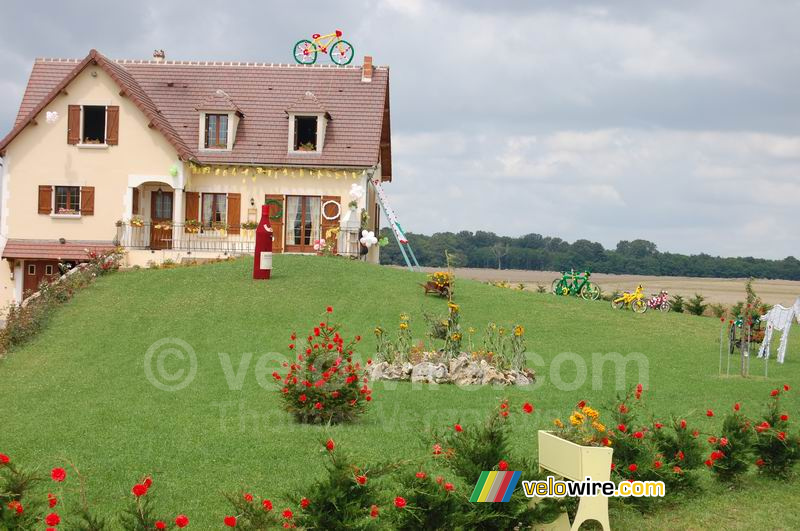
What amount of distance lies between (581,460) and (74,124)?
94.3 ft

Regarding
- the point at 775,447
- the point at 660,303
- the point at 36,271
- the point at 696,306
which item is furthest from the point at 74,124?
the point at 775,447

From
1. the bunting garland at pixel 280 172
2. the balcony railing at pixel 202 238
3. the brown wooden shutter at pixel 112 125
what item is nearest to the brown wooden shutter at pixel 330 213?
the balcony railing at pixel 202 238

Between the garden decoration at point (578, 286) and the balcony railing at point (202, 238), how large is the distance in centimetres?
792

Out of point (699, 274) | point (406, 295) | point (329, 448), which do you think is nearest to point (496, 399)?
point (329, 448)

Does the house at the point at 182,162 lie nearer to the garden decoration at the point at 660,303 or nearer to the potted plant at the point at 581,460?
the garden decoration at the point at 660,303

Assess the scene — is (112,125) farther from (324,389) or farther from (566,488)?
(566,488)

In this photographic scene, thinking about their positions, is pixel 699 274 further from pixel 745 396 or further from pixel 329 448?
pixel 329 448

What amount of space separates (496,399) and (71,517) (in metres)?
7.44

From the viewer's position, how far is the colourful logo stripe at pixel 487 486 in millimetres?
6809

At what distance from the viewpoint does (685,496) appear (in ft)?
28.3

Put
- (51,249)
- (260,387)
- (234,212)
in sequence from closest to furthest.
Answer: (260,387), (51,249), (234,212)

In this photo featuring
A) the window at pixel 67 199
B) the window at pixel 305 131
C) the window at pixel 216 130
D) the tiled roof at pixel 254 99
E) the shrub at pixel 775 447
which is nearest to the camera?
the shrub at pixel 775 447

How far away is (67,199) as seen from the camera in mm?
31359

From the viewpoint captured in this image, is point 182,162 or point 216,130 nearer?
point 182,162
